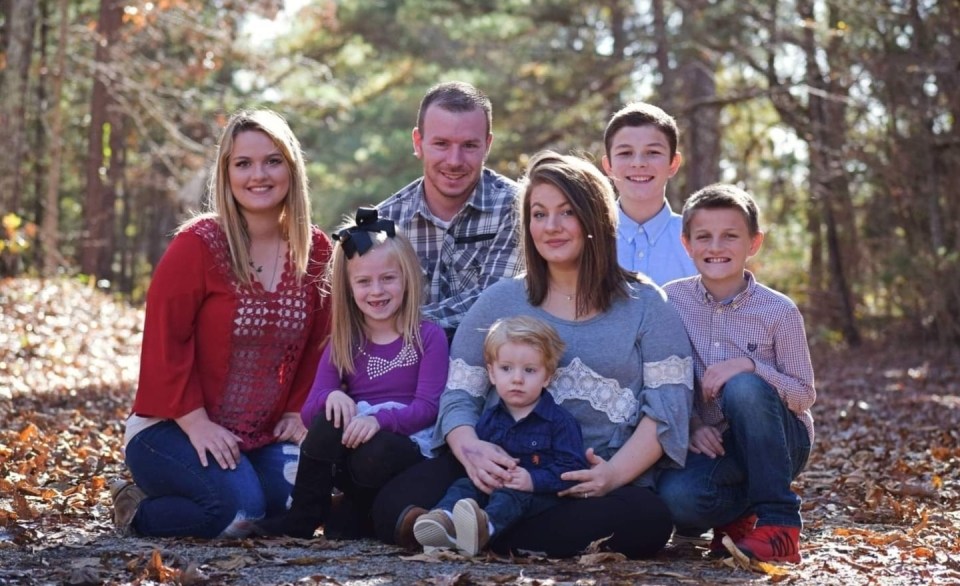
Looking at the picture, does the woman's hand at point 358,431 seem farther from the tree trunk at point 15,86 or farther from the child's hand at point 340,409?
the tree trunk at point 15,86

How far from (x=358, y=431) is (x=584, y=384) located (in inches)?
34.0

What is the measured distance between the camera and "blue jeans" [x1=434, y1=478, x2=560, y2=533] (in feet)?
13.2

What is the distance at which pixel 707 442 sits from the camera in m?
4.38

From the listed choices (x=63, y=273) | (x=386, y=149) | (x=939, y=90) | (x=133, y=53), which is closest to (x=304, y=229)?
(x=939, y=90)

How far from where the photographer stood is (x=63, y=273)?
15.6 meters

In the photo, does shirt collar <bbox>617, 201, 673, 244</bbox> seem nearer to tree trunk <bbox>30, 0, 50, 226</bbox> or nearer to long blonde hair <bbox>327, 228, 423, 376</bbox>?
long blonde hair <bbox>327, 228, 423, 376</bbox>

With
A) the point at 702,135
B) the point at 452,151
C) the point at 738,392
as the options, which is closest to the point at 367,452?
the point at 738,392

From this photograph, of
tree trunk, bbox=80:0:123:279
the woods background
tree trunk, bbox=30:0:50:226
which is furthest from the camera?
tree trunk, bbox=80:0:123:279

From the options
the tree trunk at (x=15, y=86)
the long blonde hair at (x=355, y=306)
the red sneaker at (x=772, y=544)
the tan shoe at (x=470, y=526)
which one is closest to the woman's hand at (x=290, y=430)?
the long blonde hair at (x=355, y=306)

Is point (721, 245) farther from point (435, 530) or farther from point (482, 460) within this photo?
point (435, 530)

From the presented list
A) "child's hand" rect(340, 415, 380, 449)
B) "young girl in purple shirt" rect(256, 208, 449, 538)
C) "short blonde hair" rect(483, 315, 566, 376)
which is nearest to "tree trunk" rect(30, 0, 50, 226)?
"young girl in purple shirt" rect(256, 208, 449, 538)

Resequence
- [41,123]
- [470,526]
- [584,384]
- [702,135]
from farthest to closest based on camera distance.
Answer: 1. [41,123]
2. [702,135]
3. [584,384]
4. [470,526]

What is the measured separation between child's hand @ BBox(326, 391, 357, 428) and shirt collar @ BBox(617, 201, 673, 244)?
181 centimetres

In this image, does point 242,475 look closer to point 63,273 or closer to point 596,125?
point 63,273
